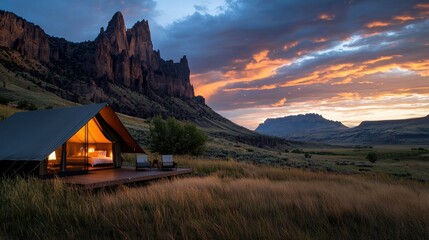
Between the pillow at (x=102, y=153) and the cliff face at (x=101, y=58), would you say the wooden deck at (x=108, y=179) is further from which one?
the cliff face at (x=101, y=58)

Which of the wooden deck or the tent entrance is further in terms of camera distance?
the tent entrance

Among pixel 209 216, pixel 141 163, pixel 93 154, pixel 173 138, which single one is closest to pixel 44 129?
pixel 93 154

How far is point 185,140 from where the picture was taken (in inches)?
878

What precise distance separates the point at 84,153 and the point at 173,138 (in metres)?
10.7

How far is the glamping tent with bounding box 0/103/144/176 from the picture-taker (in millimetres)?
9633

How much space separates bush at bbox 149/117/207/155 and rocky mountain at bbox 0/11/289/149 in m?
37.4

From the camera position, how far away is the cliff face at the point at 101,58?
326 ft

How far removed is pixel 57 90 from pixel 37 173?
3105 inches

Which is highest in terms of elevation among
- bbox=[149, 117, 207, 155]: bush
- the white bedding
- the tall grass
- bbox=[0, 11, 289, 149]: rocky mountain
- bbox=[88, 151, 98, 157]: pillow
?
bbox=[0, 11, 289, 149]: rocky mountain

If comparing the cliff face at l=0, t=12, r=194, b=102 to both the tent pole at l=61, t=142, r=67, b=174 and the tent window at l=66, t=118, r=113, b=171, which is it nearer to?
the tent window at l=66, t=118, r=113, b=171

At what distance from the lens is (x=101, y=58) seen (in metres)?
125

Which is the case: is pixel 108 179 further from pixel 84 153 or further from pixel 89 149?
pixel 89 149

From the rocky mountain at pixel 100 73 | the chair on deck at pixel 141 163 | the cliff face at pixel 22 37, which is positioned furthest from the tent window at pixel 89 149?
the cliff face at pixel 22 37

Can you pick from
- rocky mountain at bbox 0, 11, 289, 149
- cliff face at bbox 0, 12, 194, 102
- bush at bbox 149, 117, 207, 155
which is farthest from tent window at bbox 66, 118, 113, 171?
cliff face at bbox 0, 12, 194, 102
